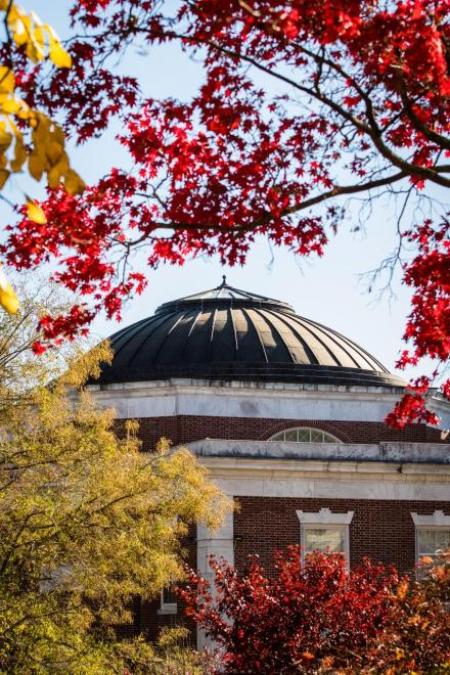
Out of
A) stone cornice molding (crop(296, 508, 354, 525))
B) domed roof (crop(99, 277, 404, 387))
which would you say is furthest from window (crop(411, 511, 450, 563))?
domed roof (crop(99, 277, 404, 387))

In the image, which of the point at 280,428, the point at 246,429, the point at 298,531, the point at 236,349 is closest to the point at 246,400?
the point at 246,429

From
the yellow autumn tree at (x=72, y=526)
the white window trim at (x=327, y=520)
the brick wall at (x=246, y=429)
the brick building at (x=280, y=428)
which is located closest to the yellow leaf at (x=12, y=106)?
the yellow autumn tree at (x=72, y=526)

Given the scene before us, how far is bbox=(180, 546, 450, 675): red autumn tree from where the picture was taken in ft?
39.3

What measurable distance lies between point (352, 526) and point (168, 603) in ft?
14.8

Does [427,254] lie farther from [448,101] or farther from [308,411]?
[308,411]

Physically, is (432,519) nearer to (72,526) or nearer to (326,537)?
(326,537)

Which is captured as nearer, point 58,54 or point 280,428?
point 58,54

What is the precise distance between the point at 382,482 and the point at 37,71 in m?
17.6

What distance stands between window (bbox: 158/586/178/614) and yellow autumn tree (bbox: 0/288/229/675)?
14.4 feet

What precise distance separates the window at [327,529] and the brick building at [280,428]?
26mm

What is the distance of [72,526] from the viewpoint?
19.0m

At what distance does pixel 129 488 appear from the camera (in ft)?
66.4

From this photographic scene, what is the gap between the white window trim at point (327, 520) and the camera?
25.9m

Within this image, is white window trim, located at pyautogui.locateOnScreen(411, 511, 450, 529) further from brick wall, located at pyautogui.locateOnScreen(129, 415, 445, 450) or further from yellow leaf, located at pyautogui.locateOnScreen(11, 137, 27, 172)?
yellow leaf, located at pyautogui.locateOnScreen(11, 137, 27, 172)
